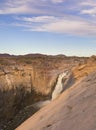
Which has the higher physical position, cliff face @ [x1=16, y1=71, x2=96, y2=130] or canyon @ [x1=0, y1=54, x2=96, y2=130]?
cliff face @ [x1=16, y1=71, x2=96, y2=130]

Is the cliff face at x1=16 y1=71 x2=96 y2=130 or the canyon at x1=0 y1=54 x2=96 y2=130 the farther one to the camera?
the canyon at x1=0 y1=54 x2=96 y2=130

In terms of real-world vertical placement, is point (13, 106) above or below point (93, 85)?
below

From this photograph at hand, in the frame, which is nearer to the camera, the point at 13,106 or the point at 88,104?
the point at 88,104

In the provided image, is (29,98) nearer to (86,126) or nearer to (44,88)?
(44,88)

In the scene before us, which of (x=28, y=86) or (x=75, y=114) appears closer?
(x=75, y=114)

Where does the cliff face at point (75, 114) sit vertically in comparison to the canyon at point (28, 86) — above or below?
above

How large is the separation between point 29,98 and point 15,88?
3057 mm

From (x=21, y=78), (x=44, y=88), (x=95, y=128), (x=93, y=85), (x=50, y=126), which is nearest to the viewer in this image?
(x=95, y=128)

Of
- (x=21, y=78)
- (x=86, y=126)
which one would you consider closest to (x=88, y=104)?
(x=86, y=126)

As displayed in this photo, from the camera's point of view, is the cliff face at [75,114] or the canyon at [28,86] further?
the canyon at [28,86]

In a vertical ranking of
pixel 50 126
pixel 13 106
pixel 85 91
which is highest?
pixel 85 91

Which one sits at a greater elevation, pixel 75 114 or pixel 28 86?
pixel 75 114

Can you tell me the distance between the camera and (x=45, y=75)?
35375 millimetres

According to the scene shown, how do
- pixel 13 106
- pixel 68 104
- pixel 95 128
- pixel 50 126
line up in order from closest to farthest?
pixel 95 128, pixel 50 126, pixel 68 104, pixel 13 106
